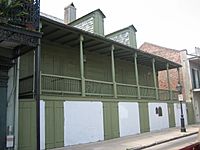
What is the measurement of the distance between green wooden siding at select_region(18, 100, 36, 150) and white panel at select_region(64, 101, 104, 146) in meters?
1.85

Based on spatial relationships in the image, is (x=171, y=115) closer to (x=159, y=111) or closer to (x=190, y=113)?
(x=159, y=111)

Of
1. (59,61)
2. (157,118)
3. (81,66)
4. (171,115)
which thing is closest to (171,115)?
(171,115)

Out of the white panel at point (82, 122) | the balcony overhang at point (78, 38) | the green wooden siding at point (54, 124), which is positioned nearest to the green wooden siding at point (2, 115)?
the green wooden siding at point (54, 124)

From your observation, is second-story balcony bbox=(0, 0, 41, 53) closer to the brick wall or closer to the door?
the door

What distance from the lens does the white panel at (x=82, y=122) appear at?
12.2 m

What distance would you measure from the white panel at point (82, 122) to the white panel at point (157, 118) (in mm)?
5794

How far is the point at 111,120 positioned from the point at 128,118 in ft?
6.03

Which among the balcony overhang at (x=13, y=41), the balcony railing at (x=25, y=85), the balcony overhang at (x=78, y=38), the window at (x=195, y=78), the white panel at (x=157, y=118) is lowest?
the white panel at (x=157, y=118)

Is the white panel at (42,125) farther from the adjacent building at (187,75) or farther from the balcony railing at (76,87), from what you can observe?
the adjacent building at (187,75)

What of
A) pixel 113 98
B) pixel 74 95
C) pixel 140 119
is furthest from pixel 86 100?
pixel 140 119

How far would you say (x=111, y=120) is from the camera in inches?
585

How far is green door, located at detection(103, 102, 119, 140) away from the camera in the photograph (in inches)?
568

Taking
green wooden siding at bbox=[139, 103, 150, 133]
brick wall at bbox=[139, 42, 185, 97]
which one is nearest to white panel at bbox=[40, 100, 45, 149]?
green wooden siding at bbox=[139, 103, 150, 133]

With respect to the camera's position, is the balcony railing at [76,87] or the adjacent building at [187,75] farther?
the adjacent building at [187,75]
